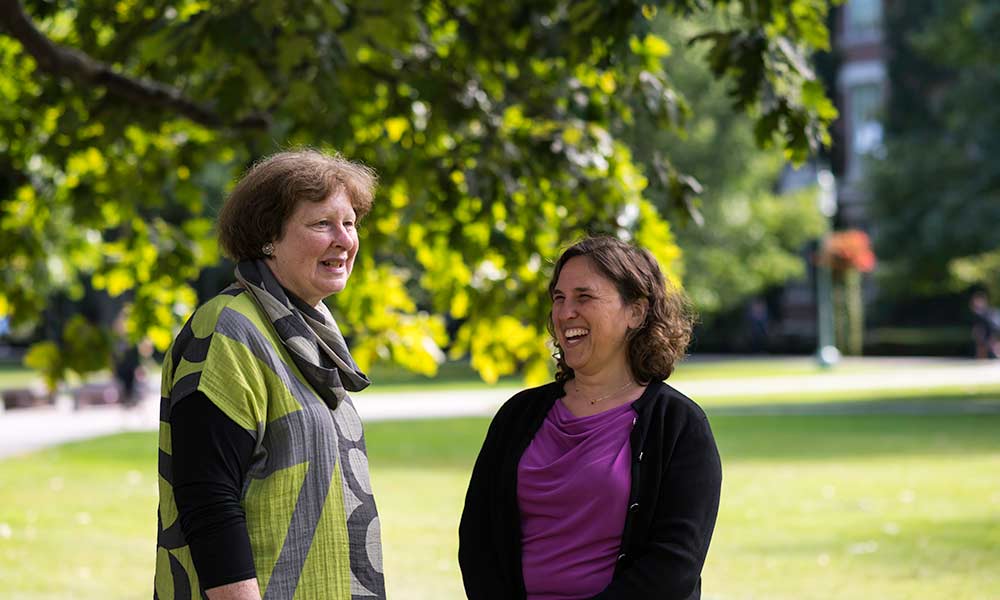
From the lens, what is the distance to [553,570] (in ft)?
10.4

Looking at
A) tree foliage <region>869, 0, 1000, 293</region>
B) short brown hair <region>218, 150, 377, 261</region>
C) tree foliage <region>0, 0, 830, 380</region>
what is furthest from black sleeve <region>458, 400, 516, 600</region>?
tree foliage <region>869, 0, 1000, 293</region>

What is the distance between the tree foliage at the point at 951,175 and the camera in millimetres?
26047

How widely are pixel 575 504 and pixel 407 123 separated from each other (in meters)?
4.92

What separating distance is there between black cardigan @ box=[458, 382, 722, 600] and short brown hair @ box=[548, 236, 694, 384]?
0.06m

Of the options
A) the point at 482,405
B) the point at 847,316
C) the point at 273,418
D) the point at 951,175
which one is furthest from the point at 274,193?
the point at 847,316

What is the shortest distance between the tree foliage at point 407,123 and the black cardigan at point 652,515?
296 centimetres

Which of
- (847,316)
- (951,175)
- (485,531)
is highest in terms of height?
Answer: (951,175)

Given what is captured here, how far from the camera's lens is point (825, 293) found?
1491 inches

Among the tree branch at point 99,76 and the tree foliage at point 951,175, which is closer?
the tree branch at point 99,76

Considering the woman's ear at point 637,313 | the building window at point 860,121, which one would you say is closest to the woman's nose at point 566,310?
the woman's ear at point 637,313

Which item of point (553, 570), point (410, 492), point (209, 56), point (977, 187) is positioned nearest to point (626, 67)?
point (209, 56)

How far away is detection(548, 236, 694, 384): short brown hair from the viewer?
3.27 metres

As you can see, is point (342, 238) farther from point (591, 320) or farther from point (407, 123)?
point (407, 123)

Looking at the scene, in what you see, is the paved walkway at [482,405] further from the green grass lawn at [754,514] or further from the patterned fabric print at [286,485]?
the patterned fabric print at [286,485]
